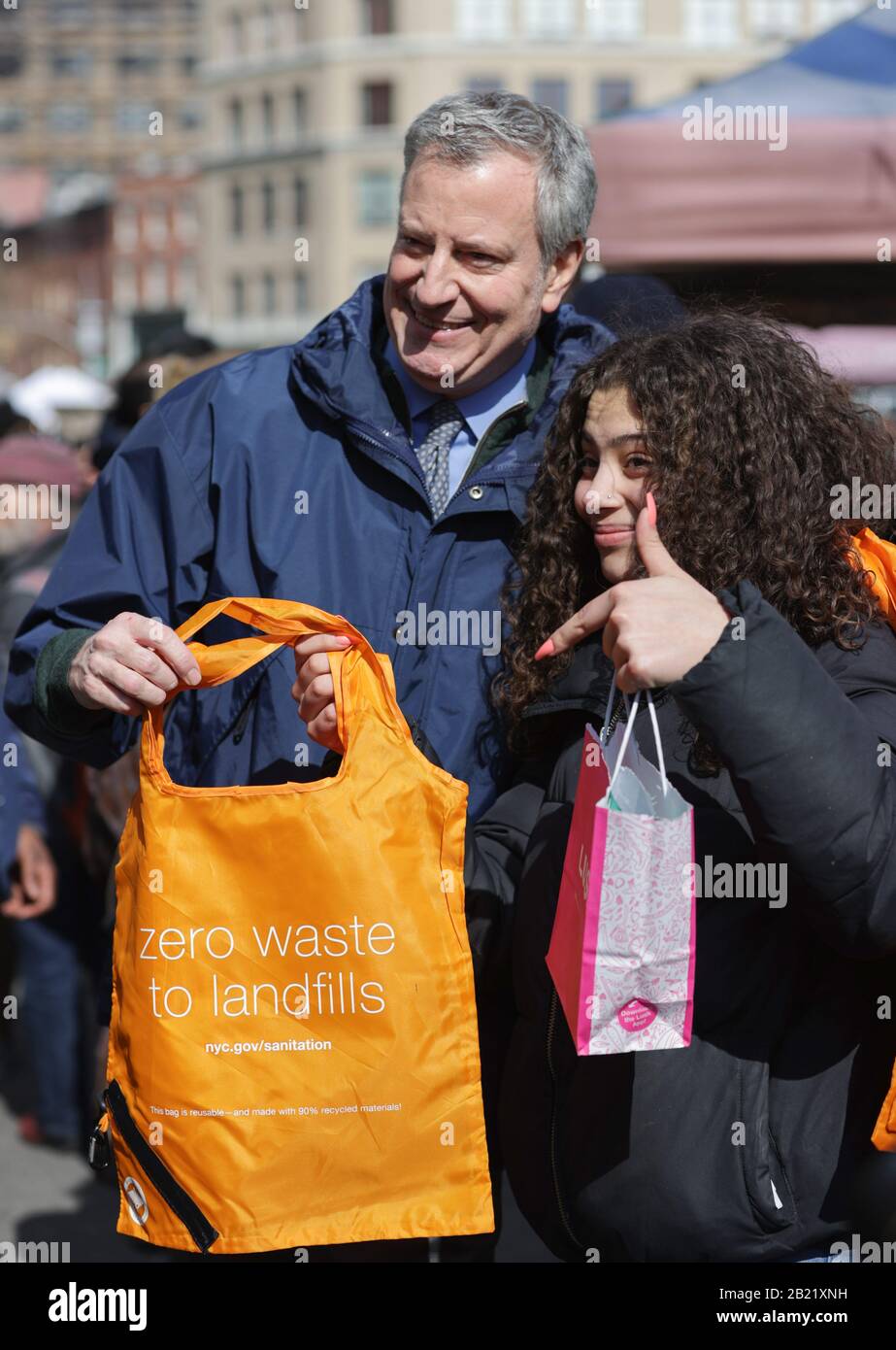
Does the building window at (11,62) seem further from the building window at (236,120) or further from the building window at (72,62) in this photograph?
the building window at (236,120)

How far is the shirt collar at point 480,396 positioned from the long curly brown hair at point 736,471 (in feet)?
0.89

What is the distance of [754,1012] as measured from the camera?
2014 mm

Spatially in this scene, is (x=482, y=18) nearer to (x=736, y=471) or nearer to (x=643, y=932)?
(x=736, y=471)

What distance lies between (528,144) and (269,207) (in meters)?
57.5

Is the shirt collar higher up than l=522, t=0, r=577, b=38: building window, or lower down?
lower down

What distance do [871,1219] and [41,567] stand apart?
3.28 m

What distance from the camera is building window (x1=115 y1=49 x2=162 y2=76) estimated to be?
7906 centimetres

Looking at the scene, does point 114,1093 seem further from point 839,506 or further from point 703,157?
point 703,157

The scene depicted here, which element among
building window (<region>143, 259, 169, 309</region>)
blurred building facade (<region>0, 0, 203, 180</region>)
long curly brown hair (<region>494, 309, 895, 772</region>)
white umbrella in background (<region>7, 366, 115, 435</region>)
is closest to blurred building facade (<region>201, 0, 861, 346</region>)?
building window (<region>143, 259, 169, 309</region>)

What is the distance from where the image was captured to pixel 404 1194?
2072 millimetres

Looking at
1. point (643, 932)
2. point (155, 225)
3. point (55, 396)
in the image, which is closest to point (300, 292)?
point (155, 225)

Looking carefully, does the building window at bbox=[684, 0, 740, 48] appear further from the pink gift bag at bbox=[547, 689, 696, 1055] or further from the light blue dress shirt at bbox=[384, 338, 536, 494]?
the pink gift bag at bbox=[547, 689, 696, 1055]

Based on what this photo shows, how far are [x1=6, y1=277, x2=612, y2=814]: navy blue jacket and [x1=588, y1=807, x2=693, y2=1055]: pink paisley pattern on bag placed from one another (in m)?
0.58

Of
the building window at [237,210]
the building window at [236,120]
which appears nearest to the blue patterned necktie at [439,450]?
the building window at [237,210]
